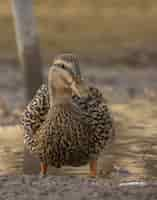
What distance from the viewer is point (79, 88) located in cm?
650

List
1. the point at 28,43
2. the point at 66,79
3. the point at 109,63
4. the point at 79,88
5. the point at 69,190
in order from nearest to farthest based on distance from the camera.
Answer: the point at 69,190
the point at 79,88
the point at 66,79
the point at 28,43
the point at 109,63

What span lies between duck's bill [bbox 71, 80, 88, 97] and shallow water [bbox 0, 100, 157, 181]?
1296 mm

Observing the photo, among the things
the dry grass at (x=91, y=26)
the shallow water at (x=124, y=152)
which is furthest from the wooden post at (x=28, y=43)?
the dry grass at (x=91, y=26)

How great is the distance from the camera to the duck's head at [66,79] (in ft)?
21.4

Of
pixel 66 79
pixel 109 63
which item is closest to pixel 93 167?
pixel 66 79

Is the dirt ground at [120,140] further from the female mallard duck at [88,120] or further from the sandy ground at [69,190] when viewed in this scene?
the female mallard duck at [88,120]

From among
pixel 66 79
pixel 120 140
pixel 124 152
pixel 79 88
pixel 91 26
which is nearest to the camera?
pixel 79 88

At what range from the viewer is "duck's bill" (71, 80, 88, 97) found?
6.48 m

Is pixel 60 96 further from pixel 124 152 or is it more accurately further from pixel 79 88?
pixel 124 152

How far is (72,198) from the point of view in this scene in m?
5.86

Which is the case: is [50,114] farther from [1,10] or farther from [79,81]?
[1,10]

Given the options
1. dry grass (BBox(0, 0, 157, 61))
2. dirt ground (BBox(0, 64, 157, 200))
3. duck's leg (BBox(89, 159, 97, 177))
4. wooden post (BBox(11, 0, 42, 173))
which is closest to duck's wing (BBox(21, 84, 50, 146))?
duck's leg (BBox(89, 159, 97, 177))

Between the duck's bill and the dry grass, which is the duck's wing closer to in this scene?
the duck's bill

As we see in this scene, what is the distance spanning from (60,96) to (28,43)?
519 cm
